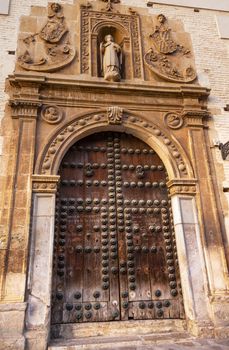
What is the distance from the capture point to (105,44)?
5457 mm

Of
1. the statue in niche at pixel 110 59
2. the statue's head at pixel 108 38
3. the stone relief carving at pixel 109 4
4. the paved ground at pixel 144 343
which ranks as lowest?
the paved ground at pixel 144 343

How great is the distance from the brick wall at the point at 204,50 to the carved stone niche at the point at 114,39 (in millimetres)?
523

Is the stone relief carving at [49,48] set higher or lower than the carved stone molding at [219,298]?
higher

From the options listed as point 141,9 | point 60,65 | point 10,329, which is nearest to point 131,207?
point 10,329

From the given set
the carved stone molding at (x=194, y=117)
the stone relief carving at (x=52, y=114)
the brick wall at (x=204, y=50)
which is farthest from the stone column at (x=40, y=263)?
the carved stone molding at (x=194, y=117)

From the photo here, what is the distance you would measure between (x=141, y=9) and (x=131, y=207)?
3.99 meters

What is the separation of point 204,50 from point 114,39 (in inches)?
68.2

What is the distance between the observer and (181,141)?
16.3 ft

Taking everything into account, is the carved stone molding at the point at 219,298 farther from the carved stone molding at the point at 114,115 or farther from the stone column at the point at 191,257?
the carved stone molding at the point at 114,115

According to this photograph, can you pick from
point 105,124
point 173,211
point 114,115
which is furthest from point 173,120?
point 173,211

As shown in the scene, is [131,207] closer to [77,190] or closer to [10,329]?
[77,190]

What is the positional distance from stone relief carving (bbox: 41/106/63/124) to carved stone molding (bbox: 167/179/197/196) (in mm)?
1953

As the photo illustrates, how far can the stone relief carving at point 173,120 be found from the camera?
5.02 meters

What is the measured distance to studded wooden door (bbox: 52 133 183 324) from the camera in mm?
4035
